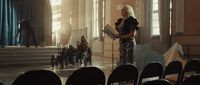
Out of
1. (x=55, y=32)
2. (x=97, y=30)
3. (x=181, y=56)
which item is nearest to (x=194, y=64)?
(x=181, y=56)

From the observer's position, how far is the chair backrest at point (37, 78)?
103 inches

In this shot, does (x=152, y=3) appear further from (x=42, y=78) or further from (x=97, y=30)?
(x=42, y=78)

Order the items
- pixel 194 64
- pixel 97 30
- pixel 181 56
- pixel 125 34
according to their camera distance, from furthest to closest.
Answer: pixel 97 30
pixel 181 56
pixel 125 34
pixel 194 64

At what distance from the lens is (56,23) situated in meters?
18.8

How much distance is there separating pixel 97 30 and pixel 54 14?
125 inches

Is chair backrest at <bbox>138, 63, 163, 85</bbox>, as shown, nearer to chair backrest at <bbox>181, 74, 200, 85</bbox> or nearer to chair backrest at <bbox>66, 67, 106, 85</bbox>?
chair backrest at <bbox>66, 67, 106, 85</bbox>

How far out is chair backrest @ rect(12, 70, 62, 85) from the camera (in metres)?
2.61

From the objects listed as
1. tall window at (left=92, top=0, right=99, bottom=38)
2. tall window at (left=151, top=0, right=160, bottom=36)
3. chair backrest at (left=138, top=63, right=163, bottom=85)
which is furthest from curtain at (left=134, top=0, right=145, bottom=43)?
chair backrest at (left=138, top=63, right=163, bottom=85)

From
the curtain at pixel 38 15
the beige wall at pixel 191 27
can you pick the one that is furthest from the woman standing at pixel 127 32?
the curtain at pixel 38 15

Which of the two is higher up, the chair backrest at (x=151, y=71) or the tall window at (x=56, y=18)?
the tall window at (x=56, y=18)

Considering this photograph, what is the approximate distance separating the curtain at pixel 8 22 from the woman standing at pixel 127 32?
41.1 feet

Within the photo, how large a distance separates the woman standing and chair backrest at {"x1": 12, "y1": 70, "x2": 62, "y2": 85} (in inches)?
92.8

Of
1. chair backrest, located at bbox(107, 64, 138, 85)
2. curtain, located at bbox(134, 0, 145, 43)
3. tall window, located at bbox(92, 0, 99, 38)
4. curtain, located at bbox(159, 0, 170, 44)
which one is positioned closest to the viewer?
chair backrest, located at bbox(107, 64, 138, 85)

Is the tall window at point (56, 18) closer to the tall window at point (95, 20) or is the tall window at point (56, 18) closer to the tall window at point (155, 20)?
the tall window at point (95, 20)
